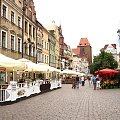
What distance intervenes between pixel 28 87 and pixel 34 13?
26970 millimetres

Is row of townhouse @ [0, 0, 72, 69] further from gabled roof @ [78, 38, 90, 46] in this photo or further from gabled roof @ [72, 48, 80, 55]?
gabled roof @ [78, 38, 90, 46]

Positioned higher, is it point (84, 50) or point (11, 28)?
point (84, 50)

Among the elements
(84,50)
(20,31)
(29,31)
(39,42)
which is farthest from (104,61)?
(84,50)

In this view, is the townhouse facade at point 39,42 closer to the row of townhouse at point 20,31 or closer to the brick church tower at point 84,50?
the row of townhouse at point 20,31

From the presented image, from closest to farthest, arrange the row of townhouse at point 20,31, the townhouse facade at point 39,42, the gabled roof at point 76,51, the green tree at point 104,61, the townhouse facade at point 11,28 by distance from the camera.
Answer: the townhouse facade at point 11,28 → the row of townhouse at point 20,31 → the townhouse facade at point 39,42 → the green tree at point 104,61 → the gabled roof at point 76,51

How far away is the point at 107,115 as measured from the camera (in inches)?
504

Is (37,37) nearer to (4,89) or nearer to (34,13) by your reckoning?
(34,13)

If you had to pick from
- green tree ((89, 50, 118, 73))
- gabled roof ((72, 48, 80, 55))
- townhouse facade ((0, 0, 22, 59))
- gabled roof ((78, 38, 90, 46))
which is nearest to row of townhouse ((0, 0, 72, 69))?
townhouse facade ((0, 0, 22, 59))

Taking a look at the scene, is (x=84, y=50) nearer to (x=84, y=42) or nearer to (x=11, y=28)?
(x=84, y=42)

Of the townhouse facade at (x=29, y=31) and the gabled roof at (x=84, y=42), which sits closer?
the townhouse facade at (x=29, y=31)

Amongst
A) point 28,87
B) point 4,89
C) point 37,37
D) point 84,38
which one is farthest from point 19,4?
point 84,38

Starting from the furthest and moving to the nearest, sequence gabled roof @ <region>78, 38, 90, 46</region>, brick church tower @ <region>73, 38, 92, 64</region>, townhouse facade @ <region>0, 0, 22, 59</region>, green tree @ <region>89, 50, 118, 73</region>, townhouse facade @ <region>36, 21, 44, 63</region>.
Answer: gabled roof @ <region>78, 38, 90, 46</region>
brick church tower @ <region>73, 38, 92, 64</region>
green tree @ <region>89, 50, 118, 73</region>
townhouse facade @ <region>36, 21, 44, 63</region>
townhouse facade @ <region>0, 0, 22, 59</region>

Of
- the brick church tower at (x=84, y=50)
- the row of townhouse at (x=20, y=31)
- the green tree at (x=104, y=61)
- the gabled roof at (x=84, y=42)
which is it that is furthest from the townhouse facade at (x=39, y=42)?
the gabled roof at (x=84, y=42)

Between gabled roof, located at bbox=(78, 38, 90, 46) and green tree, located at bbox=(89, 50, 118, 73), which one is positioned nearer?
green tree, located at bbox=(89, 50, 118, 73)
